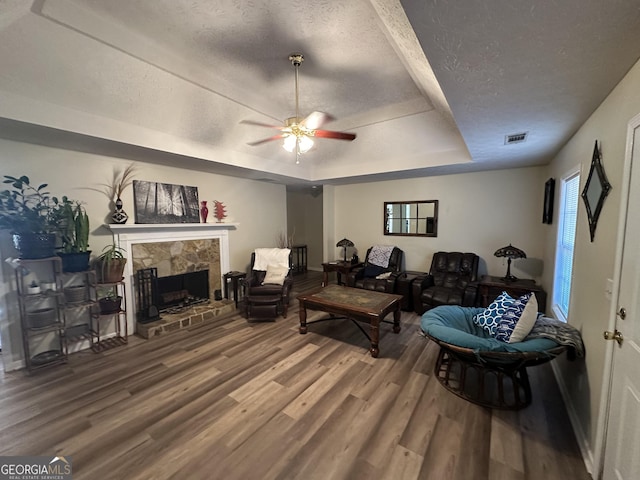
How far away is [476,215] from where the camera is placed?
4559mm

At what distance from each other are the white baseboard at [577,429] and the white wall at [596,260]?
0.01 metres

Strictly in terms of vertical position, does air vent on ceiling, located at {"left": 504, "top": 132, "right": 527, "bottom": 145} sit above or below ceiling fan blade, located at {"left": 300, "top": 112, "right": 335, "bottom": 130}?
below

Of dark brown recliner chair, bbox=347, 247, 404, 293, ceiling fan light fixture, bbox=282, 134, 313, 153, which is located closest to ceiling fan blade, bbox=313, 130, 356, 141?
ceiling fan light fixture, bbox=282, 134, 313, 153

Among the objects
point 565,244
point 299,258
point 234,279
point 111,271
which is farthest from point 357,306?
point 299,258

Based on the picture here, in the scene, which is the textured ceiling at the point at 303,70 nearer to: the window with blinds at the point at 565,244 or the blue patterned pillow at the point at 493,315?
the window with blinds at the point at 565,244

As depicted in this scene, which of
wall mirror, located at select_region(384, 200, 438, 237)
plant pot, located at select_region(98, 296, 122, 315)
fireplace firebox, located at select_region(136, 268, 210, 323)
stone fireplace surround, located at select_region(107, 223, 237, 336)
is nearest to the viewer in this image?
plant pot, located at select_region(98, 296, 122, 315)

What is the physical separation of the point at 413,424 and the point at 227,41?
344 cm

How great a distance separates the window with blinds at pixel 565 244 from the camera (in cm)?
261

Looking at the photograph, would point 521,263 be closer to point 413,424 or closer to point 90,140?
point 413,424

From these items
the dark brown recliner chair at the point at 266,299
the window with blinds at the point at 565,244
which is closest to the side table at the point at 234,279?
the dark brown recliner chair at the point at 266,299

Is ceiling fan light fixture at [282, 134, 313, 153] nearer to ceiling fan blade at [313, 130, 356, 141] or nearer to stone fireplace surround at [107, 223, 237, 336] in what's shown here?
ceiling fan blade at [313, 130, 356, 141]

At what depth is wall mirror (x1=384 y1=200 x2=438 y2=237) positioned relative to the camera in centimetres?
499

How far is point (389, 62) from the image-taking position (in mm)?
2441

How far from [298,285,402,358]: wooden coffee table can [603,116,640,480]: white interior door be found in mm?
1759
